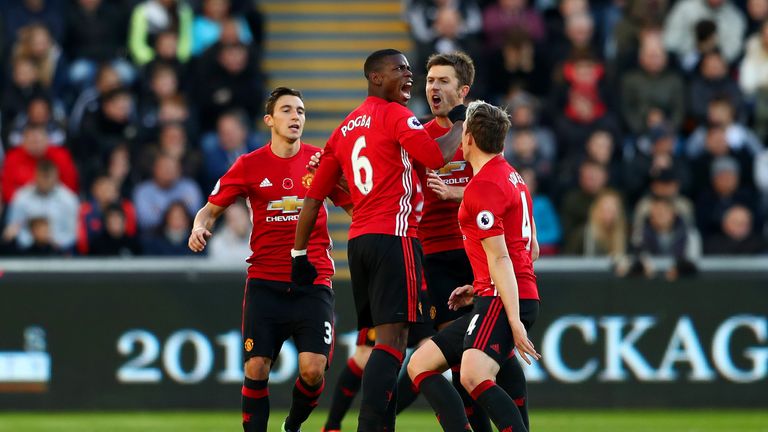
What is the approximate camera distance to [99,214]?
15.4m

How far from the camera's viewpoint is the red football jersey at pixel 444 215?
9.99 m

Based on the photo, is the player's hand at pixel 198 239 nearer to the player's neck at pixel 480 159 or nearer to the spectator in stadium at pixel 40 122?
the player's neck at pixel 480 159

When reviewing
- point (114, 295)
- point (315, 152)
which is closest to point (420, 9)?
point (114, 295)

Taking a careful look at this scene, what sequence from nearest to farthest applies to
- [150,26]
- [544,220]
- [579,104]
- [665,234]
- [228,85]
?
[665,234] < [544,220] < [579,104] < [228,85] < [150,26]

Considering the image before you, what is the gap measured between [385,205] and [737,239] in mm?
6806

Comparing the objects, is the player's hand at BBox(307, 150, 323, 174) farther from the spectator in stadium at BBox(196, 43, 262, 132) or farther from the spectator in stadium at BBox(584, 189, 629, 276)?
the spectator in stadium at BBox(196, 43, 262, 132)

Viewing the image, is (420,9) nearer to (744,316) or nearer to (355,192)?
(744,316)

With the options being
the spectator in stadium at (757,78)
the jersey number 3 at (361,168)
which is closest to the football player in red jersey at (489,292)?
the jersey number 3 at (361,168)

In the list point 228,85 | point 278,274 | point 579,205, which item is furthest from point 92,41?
point 278,274

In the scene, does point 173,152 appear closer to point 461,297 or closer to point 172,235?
point 172,235

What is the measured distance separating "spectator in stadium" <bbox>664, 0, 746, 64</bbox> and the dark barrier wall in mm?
4369

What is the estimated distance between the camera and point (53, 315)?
46.2 ft

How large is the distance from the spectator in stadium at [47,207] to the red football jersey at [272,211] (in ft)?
18.7

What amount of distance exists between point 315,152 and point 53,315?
471cm
